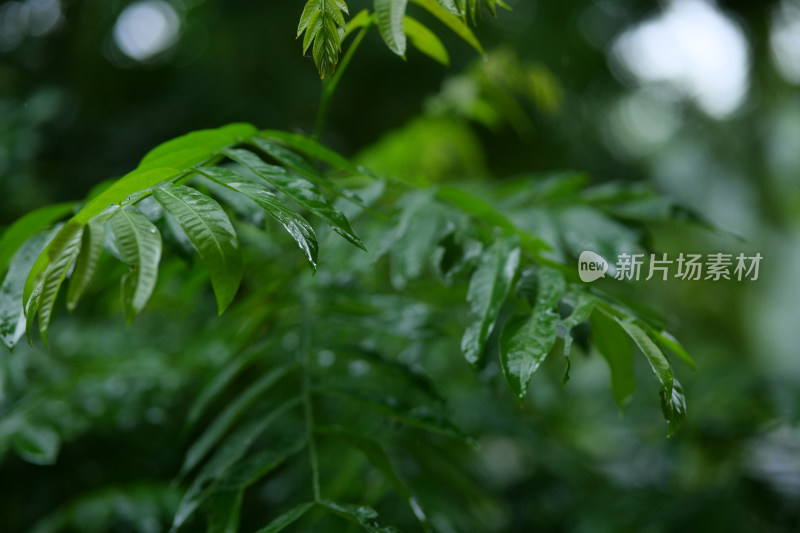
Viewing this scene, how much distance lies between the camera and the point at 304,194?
1.65 feet

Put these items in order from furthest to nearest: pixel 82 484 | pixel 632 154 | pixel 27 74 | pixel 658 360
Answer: pixel 632 154, pixel 27 74, pixel 82 484, pixel 658 360

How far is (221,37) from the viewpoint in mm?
2178

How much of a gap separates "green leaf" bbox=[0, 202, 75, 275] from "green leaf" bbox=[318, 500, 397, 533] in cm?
43

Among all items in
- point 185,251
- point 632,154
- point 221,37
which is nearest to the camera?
point 185,251

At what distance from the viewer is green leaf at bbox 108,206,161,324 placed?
402 mm

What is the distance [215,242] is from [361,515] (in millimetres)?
281

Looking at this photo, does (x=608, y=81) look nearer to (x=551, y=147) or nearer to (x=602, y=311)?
(x=551, y=147)

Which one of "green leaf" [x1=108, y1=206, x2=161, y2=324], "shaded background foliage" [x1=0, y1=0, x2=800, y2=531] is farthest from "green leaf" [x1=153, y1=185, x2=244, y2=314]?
"shaded background foliage" [x1=0, y1=0, x2=800, y2=531]

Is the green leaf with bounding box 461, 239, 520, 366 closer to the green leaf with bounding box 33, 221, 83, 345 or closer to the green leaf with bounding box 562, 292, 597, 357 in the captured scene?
the green leaf with bounding box 562, 292, 597, 357

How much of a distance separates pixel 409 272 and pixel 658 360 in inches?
12.3

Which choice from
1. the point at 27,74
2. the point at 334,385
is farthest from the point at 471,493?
the point at 27,74

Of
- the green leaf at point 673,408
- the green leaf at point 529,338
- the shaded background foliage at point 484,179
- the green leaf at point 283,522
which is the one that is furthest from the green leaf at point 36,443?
the green leaf at point 673,408

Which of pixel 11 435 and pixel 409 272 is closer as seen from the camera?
pixel 409 272

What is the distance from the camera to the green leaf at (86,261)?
1.26 ft
